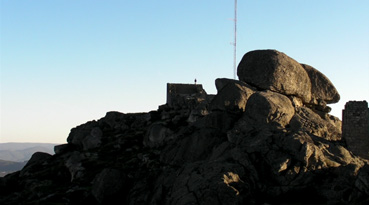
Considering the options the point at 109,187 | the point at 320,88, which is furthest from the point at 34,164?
the point at 320,88

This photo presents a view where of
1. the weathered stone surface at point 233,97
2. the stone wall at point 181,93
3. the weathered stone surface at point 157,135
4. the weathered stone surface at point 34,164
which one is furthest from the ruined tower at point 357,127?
the weathered stone surface at point 34,164

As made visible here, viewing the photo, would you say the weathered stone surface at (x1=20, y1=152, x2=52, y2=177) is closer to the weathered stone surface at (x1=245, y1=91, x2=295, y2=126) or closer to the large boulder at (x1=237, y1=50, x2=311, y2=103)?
the large boulder at (x1=237, y1=50, x2=311, y2=103)

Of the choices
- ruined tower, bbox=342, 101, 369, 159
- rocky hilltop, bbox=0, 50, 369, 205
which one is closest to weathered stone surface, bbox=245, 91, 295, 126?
rocky hilltop, bbox=0, 50, 369, 205

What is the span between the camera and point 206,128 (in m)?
40.2

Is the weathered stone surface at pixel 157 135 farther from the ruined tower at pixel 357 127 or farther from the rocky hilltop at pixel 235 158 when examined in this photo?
the ruined tower at pixel 357 127

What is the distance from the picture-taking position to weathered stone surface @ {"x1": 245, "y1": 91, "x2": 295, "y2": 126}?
37344 millimetres

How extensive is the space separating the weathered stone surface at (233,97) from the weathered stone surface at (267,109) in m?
1.65

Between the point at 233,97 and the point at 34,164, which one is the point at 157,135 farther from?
the point at 34,164

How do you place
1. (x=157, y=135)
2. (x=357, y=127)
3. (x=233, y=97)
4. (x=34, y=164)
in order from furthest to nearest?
(x=34, y=164), (x=157, y=135), (x=233, y=97), (x=357, y=127)

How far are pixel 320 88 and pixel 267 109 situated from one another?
Answer: 12.0m

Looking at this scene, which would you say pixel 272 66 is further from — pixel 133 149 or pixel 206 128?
pixel 133 149

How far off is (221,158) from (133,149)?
2813cm

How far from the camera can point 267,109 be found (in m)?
37.5

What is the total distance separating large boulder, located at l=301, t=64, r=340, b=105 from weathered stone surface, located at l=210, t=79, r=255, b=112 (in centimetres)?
808
